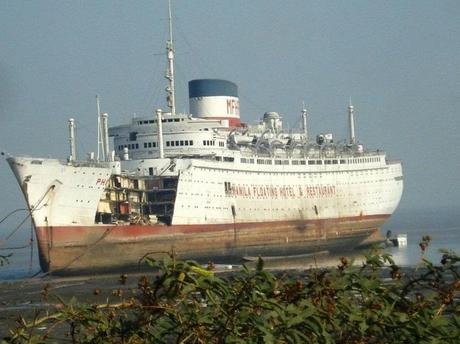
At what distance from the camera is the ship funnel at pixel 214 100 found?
2031 inches

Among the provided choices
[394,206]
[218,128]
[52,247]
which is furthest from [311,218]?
[52,247]

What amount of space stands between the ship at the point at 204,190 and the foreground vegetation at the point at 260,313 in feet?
98.8

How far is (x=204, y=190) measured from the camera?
4212 centimetres

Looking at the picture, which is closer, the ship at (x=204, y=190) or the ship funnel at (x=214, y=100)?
the ship at (x=204, y=190)

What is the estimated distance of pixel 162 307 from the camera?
5.51m

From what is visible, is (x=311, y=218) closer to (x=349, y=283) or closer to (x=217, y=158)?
(x=217, y=158)

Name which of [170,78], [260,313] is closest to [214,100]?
[170,78]

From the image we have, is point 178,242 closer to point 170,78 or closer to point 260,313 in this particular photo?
point 170,78

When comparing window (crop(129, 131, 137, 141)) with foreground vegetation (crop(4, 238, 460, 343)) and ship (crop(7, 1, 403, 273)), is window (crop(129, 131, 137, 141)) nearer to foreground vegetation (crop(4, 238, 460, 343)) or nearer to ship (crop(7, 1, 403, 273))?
ship (crop(7, 1, 403, 273))

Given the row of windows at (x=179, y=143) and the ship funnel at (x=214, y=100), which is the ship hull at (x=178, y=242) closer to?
the row of windows at (x=179, y=143)

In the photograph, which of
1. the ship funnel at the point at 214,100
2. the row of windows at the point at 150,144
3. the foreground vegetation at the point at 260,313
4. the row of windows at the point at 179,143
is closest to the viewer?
the foreground vegetation at the point at 260,313

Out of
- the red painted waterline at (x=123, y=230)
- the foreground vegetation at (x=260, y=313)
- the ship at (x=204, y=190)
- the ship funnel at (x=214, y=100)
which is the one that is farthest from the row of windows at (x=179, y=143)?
the foreground vegetation at (x=260, y=313)

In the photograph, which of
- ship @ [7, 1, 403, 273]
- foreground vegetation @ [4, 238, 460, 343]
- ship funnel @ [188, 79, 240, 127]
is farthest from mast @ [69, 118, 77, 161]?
foreground vegetation @ [4, 238, 460, 343]

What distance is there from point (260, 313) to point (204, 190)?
3637 centimetres
